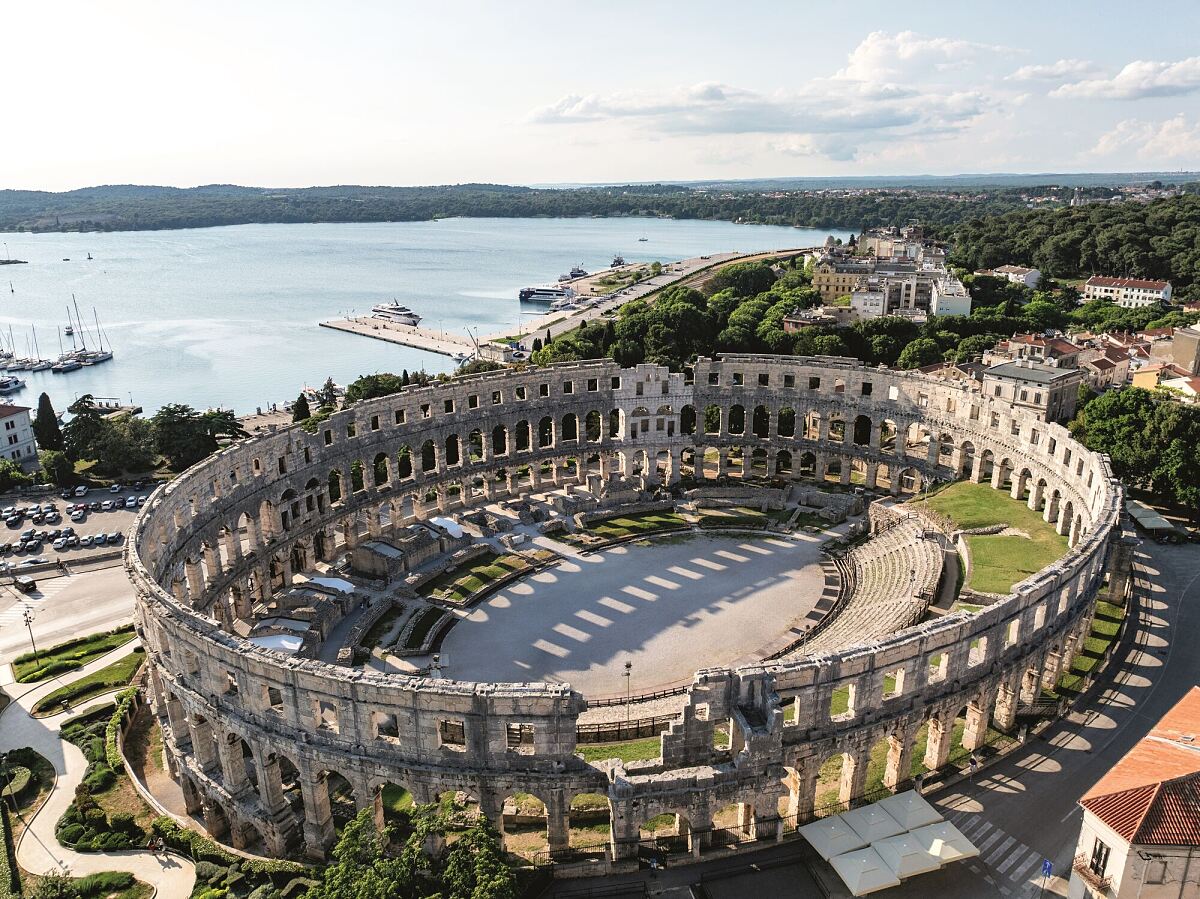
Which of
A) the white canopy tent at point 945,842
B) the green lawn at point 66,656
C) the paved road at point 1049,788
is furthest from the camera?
the green lawn at point 66,656

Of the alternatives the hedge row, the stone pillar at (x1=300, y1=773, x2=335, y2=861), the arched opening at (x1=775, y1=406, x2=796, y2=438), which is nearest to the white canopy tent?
the stone pillar at (x1=300, y1=773, x2=335, y2=861)

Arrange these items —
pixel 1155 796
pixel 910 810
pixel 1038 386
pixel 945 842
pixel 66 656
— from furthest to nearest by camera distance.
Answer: pixel 1038 386 → pixel 66 656 → pixel 910 810 → pixel 945 842 → pixel 1155 796

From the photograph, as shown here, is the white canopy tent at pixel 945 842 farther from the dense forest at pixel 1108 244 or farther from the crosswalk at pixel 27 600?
the dense forest at pixel 1108 244

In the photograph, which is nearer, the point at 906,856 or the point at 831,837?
the point at 906,856

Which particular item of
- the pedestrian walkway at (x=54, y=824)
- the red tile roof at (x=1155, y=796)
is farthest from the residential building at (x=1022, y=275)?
the pedestrian walkway at (x=54, y=824)

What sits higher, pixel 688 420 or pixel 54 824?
pixel 688 420

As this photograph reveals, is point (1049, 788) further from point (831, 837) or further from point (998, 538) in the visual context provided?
point (998, 538)

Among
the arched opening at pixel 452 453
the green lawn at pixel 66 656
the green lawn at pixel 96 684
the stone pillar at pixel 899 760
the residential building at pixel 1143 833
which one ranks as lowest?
the green lawn at pixel 96 684

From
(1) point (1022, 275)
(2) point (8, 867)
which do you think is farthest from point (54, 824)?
(1) point (1022, 275)
